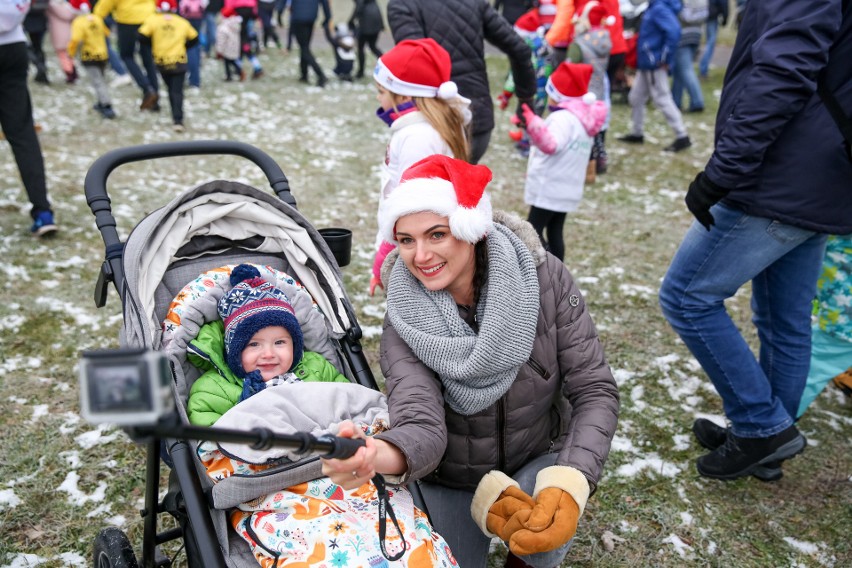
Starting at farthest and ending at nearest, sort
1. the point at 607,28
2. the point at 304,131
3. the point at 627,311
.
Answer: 1. the point at 304,131
2. the point at 607,28
3. the point at 627,311

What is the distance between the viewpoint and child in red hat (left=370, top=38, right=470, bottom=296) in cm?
313

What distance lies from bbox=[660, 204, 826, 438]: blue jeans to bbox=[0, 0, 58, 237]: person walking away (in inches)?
162

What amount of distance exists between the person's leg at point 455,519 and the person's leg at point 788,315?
1472 mm

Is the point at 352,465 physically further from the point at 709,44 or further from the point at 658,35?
the point at 709,44

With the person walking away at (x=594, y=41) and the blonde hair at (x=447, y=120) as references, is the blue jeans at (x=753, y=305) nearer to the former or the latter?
the blonde hair at (x=447, y=120)

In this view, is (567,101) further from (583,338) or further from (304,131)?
(304,131)

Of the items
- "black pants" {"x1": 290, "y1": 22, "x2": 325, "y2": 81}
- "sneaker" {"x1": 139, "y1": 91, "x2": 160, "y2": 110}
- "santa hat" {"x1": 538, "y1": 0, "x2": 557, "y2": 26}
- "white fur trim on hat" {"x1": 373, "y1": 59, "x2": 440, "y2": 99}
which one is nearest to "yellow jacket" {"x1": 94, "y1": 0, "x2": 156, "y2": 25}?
"sneaker" {"x1": 139, "y1": 91, "x2": 160, "y2": 110}

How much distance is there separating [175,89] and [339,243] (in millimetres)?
6148

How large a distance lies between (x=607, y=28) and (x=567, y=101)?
2.61 m

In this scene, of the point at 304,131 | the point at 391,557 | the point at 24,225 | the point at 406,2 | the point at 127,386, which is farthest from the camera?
the point at 304,131

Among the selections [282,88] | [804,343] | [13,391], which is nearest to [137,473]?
[13,391]

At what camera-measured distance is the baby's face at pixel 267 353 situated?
212cm

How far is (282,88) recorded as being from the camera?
34.9 feet

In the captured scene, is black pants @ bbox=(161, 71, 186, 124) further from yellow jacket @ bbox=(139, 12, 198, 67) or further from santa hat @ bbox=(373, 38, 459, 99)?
santa hat @ bbox=(373, 38, 459, 99)
